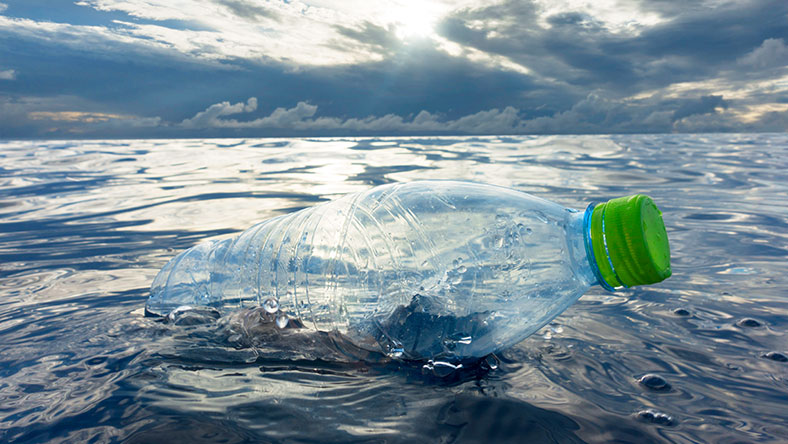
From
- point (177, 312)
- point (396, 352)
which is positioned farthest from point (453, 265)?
point (177, 312)

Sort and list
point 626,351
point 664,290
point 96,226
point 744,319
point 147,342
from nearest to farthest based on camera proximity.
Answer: point 626,351 → point 147,342 → point 744,319 → point 664,290 → point 96,226

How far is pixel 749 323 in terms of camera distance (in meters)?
1.99

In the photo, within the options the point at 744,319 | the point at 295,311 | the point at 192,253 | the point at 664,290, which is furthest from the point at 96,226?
the point at 744,319

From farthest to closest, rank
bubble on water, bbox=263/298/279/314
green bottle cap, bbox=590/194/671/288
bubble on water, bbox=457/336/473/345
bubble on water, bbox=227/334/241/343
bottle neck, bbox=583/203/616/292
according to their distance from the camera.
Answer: bubble on water, bbox=263/298/279/314 < bubble on water, bbox=227/334/241/343 < bubble on water, bbox=457/336/473/345 < bottle neck, bbox=583/203/616/292 < green bottle cap, bbox=590/194/671/288

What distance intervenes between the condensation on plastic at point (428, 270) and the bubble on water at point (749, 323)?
0.86 m

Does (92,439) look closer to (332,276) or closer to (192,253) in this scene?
(332,276)

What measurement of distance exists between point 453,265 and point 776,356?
1.21 m

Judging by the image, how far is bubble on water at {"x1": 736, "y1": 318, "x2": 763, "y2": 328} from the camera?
6.48 feet

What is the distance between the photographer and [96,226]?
4668 millimetres

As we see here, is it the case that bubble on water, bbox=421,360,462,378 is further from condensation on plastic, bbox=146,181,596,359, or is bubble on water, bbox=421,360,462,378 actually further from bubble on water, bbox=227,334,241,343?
bubble on water, bbox=227,334,241,343

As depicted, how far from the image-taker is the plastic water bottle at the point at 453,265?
4.87 ft

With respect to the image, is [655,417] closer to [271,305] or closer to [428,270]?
[428,270]

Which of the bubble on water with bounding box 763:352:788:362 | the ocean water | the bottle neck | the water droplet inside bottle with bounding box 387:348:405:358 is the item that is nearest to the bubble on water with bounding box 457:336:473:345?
the ocean water

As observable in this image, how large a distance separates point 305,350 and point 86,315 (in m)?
1.18
